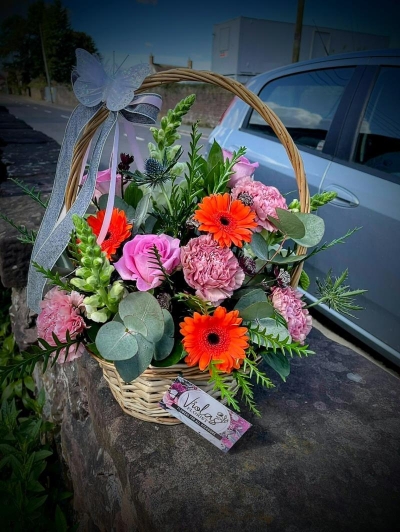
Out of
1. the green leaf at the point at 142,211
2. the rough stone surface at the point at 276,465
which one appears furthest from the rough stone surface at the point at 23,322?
the green leaf at the point at 142,211

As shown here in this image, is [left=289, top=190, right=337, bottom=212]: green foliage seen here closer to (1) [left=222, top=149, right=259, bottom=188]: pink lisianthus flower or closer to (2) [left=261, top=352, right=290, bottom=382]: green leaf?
(1) [left=222, top=149, right=259, bottom=188]: pink lisianthus flower

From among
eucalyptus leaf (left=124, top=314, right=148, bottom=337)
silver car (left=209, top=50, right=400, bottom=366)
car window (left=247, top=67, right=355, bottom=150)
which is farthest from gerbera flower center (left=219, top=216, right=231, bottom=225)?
car window (left=247, top=67, right=355, bottom=150)

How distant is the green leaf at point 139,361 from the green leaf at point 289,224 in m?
0.35

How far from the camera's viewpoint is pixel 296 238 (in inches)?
30.5

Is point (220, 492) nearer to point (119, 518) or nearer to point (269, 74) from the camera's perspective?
point (119, 518)

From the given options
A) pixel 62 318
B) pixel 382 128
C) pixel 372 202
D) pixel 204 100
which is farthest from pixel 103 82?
pixel 204 100

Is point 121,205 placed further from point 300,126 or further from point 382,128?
point 300,126

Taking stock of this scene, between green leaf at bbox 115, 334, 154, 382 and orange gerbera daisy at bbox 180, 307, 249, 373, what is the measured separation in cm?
7

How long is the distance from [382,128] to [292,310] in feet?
4.78

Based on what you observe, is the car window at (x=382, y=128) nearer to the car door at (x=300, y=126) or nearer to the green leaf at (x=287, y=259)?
the car door at (x=300, y=126)

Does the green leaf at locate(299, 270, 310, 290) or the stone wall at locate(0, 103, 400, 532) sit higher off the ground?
the green leaf at locate(299, 270, 310, 290)

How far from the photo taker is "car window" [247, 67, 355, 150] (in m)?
2.04

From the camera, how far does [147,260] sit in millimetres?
698

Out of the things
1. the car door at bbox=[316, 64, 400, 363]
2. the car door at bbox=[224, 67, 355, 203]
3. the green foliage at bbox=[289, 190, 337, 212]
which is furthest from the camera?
the car door at bbox=[224, 67, 355, 203]
